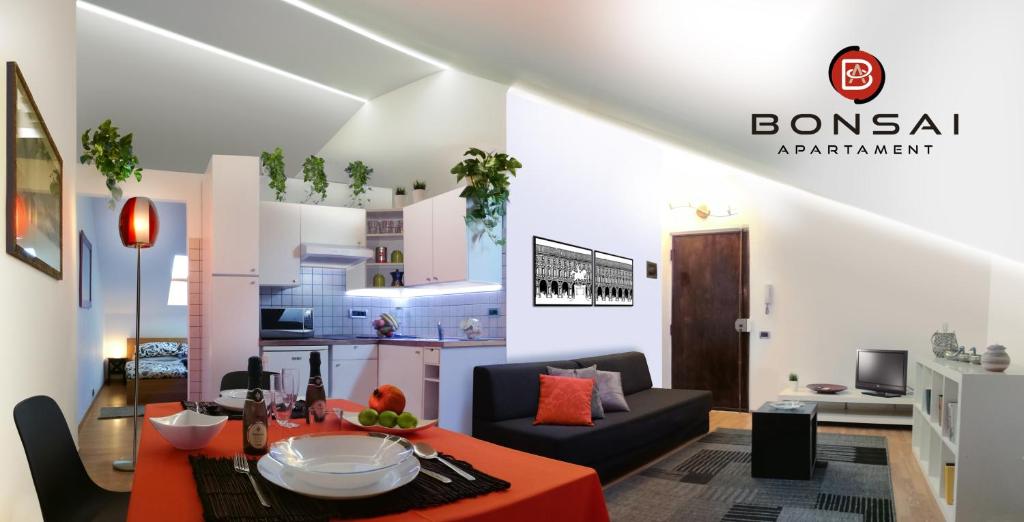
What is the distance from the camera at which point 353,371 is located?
604 cm

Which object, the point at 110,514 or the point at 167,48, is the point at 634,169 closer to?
the point at 167,48

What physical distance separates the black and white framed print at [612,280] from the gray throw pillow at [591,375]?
1.50 meters

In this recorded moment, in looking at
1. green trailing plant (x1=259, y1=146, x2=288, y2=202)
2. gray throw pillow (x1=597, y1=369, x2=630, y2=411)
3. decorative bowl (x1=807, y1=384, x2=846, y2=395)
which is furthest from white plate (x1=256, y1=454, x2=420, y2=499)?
decorative bowl (x1=807, y1=384, x2=846, y2=395)

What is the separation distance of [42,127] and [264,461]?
6.42 feet

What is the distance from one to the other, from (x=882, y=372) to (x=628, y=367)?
267 cm

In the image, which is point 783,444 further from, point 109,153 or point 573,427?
point 109,153

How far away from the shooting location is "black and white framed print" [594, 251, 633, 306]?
22.4 feet

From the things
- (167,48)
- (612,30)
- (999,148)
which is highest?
(167,48)

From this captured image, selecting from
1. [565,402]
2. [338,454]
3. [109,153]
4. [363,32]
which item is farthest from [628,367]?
[338,454]

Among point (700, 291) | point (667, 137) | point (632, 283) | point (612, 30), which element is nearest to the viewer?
point (612, 30)

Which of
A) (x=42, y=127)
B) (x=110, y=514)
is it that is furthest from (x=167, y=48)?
(x=110, y=514)

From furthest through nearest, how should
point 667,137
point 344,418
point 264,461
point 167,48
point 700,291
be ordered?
point 700,291, point 667,137, point 167,48, point 344,418, point 264,461

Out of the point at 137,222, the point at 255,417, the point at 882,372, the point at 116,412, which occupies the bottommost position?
the point at 116,412

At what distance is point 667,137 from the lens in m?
7.08
